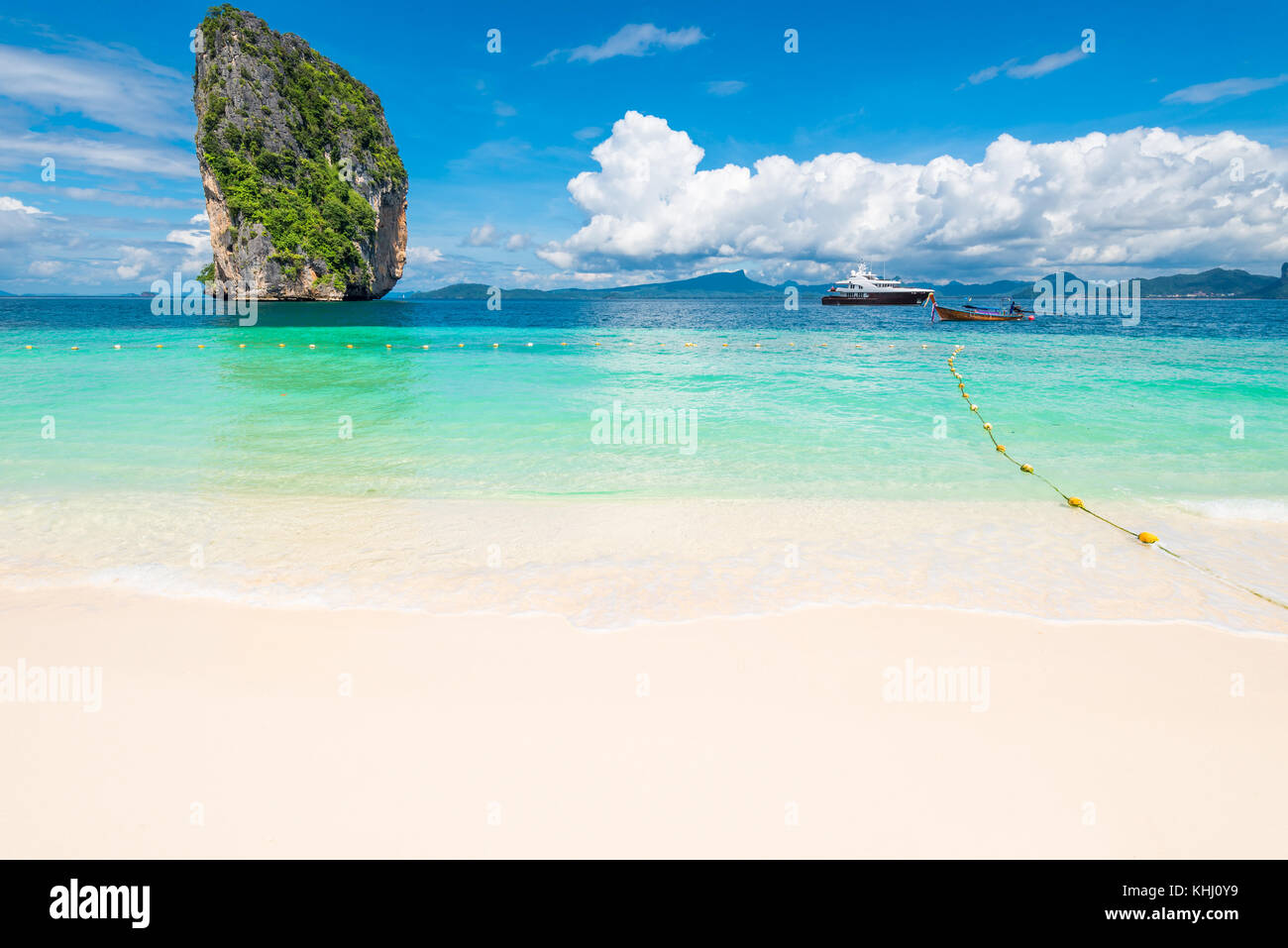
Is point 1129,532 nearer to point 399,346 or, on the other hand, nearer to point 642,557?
point 642,557

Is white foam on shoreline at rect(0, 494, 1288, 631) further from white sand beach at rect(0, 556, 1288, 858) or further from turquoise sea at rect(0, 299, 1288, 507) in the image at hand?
turquoise sea at rect(0, 299, 1288, 507)

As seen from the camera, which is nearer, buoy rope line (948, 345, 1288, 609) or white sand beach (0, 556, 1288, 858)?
white sand beach (0, 556, 1288, 858)

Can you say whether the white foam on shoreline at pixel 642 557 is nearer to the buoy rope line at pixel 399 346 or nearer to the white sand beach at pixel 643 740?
the white sand beach at pixel 643 740

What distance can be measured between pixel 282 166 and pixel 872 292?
3234 inches

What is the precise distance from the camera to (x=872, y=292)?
291ft

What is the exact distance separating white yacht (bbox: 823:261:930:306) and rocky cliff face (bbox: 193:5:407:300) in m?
69.9

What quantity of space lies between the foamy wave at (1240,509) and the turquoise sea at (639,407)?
53 millimetres

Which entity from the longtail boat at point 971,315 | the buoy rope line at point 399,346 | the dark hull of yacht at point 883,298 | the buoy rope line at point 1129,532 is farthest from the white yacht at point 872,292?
the buoy rope line at point 1129,532

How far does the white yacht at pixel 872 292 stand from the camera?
3433 inches

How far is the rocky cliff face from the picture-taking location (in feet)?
269

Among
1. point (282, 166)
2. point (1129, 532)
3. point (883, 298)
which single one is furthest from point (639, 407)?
point (282, 166)

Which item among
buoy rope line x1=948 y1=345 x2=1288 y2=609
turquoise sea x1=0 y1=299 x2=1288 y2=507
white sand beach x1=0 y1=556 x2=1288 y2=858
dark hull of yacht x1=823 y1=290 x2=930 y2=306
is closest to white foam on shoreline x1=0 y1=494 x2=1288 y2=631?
buoy rope line x1=948 y1=345 x2=1288 y2=609
